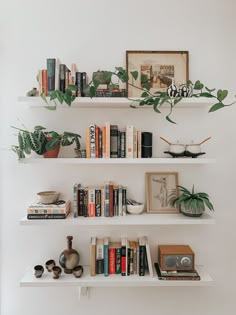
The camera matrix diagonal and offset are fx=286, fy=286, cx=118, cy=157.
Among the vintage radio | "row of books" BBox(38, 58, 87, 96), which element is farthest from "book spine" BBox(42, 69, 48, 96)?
the vintage radio

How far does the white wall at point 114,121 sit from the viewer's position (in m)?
1.86

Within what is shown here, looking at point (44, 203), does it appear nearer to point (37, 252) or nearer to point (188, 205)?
point (37, 252)

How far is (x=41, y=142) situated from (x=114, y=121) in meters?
0.49

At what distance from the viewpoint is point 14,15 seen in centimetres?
186

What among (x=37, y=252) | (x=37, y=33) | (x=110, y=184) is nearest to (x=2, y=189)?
(x=37, y=252)

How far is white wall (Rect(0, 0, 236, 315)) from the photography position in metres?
1.86

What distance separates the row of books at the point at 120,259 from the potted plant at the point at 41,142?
64cm

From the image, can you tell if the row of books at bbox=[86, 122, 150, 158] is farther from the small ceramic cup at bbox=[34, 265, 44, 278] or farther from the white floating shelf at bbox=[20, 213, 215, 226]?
the small ceramic cup at bbox=[34, 265, 44, 278]

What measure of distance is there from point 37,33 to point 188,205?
1456 millimetres

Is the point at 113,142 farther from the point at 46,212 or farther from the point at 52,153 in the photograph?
the point at 46,212

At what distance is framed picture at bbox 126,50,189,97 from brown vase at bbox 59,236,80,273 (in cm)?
112

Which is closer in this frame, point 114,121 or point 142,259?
point 142,259

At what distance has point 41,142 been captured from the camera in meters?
1.69

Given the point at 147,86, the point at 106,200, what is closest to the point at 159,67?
the point at 147,86
